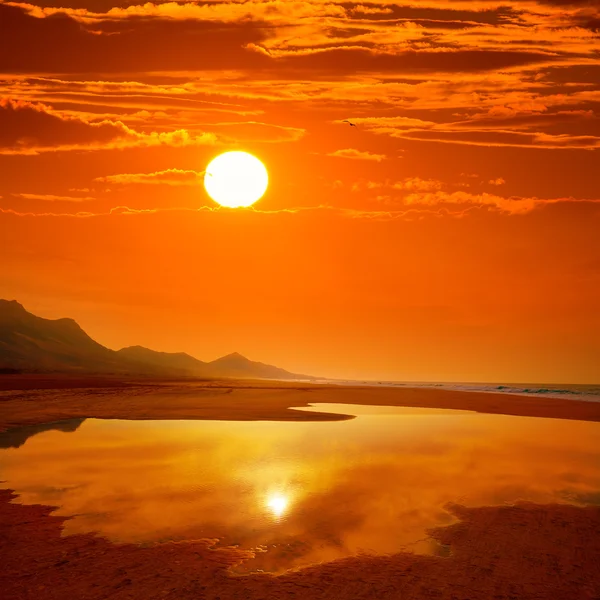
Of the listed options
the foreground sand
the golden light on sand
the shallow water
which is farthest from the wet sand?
the golden light on sand

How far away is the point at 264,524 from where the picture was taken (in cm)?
1183

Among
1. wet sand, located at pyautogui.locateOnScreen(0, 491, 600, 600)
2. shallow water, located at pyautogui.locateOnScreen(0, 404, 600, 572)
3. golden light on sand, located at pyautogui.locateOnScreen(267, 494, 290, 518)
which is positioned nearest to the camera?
wet sand, located at pyautogui.locateOnScreen(0, 491, 600, 600)

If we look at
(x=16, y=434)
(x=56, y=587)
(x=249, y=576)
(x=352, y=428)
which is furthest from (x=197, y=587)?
(x=352, y=428)

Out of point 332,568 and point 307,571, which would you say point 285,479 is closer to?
point 332,568

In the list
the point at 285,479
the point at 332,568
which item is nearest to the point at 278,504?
the point at 285,479

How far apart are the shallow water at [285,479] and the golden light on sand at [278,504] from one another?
2 cm

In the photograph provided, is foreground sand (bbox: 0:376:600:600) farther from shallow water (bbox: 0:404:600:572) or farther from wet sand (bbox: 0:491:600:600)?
shallow water (bbox: 0:404:600:572)

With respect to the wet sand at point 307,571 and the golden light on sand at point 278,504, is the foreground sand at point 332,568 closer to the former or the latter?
the wet sand at point 307,571

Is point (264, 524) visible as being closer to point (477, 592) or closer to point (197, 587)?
point (197, 587)

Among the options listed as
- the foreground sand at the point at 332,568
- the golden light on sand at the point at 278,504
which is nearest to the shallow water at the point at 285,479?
the golden light on sand at the point at 278,504

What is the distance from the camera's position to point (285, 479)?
16.1m

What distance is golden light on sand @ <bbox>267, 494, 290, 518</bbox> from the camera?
41.8 feet

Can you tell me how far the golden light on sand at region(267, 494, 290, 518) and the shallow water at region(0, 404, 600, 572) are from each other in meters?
0.02

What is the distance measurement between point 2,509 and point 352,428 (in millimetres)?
19805
